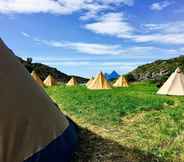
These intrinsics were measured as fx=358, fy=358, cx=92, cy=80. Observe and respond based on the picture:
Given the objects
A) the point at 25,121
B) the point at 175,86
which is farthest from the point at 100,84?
the point at 25,121

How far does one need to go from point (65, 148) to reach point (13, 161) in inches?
59.6

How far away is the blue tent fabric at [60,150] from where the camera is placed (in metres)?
6.10

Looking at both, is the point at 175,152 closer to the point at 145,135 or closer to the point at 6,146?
the point at 145,135

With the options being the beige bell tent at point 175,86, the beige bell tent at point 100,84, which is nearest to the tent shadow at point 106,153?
the beige bell tent at point 175,86

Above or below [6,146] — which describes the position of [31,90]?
above

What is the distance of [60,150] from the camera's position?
22.4 ft

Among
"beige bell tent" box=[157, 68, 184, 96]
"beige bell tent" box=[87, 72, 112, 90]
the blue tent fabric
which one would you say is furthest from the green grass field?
"beige bell tent" box=[87, 72, 112, 90]

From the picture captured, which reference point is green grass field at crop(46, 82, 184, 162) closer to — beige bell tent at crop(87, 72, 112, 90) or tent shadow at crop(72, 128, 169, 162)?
tent shadow at crop(72, 128, 169, 162)

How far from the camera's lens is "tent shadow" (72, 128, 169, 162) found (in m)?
7.72

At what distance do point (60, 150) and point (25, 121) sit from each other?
3.51ft

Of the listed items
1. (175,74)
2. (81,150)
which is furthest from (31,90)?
(175,74)

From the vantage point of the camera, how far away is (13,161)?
578 centimetres

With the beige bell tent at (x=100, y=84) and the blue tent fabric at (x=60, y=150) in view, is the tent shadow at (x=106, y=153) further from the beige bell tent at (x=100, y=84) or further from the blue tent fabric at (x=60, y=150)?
the beige bell tent at (x=100, y=84)

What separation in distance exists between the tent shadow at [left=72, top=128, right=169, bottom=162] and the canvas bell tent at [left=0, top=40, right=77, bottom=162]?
28.9 inches
